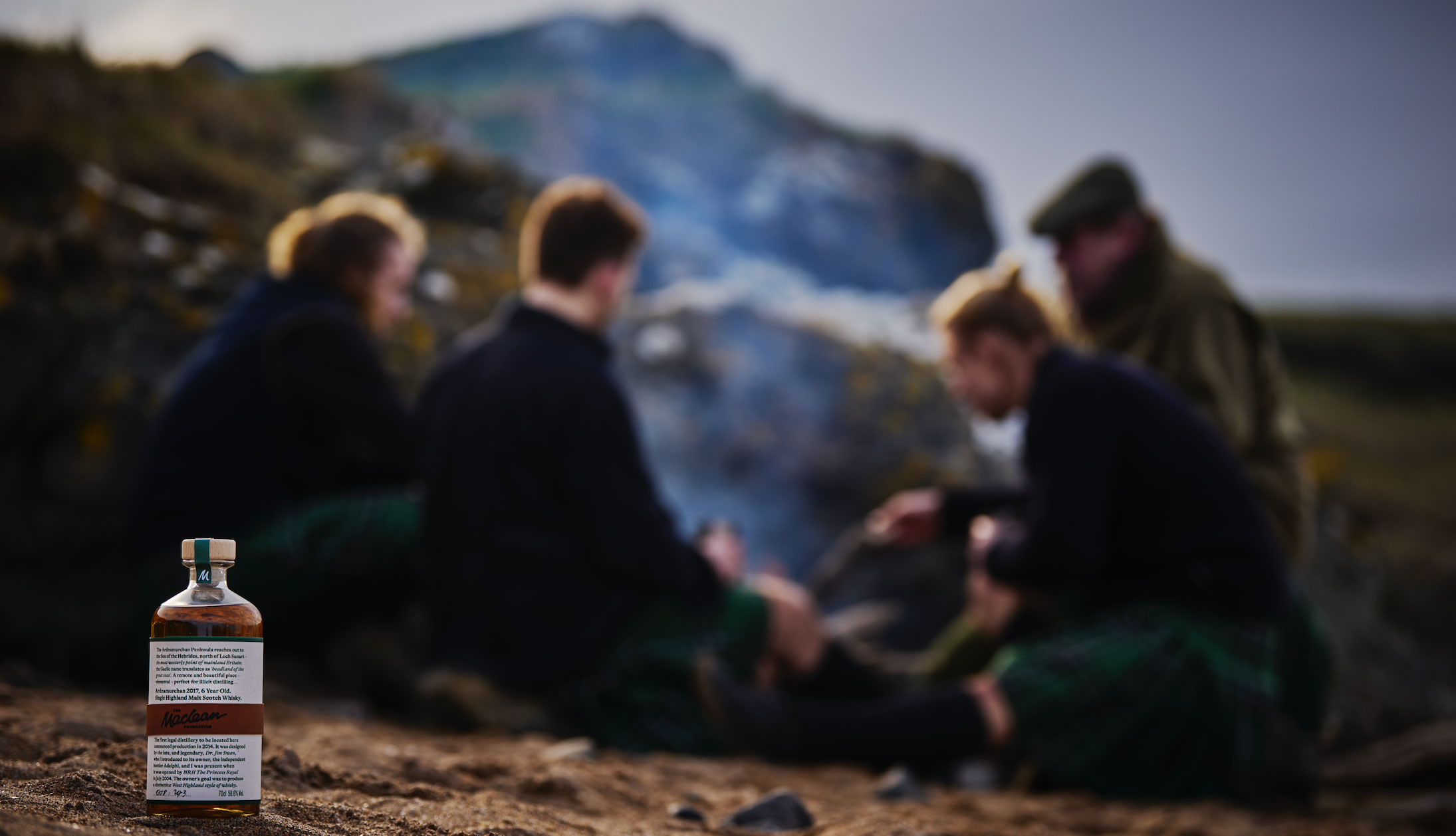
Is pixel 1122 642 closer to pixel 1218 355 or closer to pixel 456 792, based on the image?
pixel 1218 355

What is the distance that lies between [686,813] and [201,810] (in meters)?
0.85

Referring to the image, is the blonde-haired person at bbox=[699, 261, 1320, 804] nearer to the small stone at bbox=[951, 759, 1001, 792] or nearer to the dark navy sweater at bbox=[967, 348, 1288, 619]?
the dark navy sweater at bbox=[967, 348, 1288, 619]

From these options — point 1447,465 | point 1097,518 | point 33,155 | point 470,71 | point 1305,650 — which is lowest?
point 1447,465

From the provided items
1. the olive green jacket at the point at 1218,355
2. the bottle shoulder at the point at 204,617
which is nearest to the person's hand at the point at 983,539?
the olive green jacket at the point at 1218,355

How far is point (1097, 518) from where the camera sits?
10.1 ft

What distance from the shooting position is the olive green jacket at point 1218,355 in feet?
12.5

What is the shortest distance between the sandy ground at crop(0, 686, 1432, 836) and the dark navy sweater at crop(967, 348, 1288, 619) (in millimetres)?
611

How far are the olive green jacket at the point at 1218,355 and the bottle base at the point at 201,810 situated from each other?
3417 mm

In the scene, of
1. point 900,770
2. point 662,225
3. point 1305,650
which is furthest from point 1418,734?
point 662,225

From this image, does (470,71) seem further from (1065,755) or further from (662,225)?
(1065,755)

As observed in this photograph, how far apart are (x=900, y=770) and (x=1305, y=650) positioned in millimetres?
1516

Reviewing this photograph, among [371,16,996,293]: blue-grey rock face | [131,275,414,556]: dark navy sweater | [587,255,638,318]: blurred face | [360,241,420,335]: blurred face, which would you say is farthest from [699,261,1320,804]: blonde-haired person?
[371,16,996,293]: blue-grey rock face

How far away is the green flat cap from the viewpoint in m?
4.09

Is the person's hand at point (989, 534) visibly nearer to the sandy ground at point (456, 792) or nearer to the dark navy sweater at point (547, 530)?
the sandy ground at point (456, 792)
